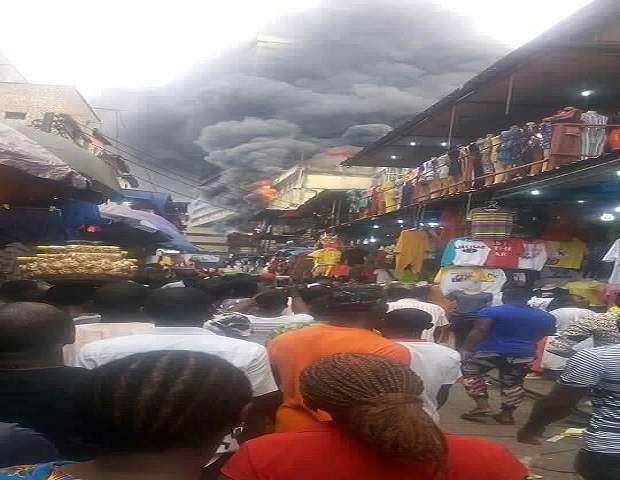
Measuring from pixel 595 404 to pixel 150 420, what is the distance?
2454 millimetres

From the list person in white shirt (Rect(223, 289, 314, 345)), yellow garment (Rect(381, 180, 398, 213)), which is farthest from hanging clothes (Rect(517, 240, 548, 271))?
yellow garment (Rect(381, 180, 398, 213))

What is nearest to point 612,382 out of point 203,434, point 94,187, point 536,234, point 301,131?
point 203,434

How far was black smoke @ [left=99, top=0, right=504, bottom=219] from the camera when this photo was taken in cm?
1003

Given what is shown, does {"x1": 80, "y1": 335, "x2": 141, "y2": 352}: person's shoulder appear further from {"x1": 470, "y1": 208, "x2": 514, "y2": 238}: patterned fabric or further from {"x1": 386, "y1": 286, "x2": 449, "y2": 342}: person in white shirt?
{"x1": 470, "y1": 208, "x2": 514, "y2": 238}: patterned fabric

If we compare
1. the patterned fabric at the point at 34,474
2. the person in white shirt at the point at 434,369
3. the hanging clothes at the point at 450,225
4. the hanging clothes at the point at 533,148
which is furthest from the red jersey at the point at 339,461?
the hanging clothes at the point at 450,225

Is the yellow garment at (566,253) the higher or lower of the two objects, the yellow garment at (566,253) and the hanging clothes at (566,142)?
the lower

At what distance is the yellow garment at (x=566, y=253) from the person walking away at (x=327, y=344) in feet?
19.0

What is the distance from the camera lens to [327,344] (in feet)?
9.59

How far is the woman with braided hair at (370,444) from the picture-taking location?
1.58 metres

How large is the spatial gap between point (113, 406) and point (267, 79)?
33.3 ft

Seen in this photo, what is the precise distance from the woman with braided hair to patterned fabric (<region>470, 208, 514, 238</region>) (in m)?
6.76

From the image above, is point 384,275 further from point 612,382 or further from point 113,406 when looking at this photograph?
point 113,406

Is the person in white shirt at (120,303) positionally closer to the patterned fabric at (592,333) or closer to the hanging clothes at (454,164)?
the patterned fabric at (592,333)

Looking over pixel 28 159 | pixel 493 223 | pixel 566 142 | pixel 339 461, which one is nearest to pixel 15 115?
pixel 493 223
